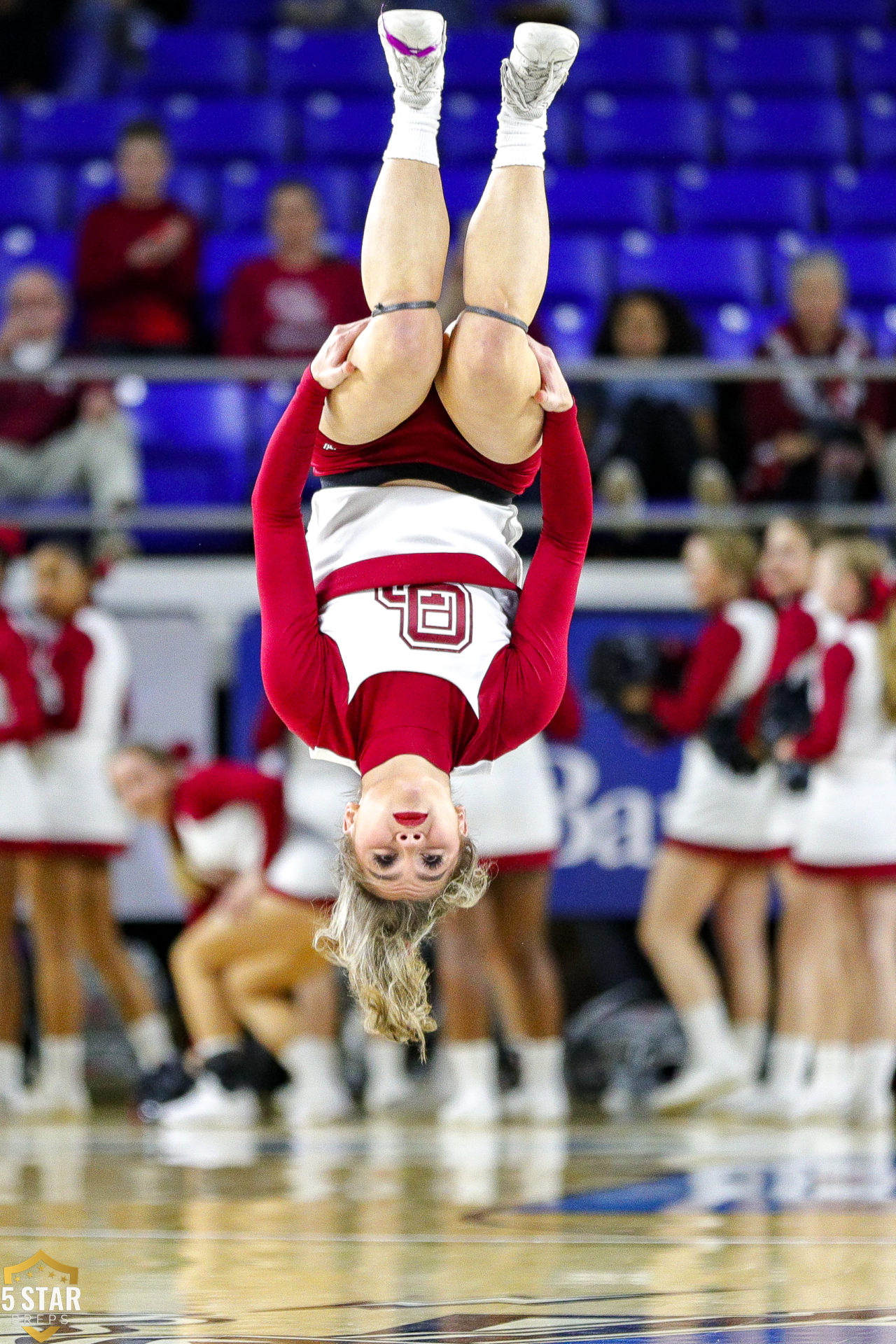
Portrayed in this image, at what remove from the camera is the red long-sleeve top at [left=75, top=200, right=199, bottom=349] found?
26.2 ft

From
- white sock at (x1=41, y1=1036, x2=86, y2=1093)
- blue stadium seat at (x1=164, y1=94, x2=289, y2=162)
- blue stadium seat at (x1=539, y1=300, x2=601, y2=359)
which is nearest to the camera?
white sock at (x1=41, y1=1036, x2=86, y2=1093)

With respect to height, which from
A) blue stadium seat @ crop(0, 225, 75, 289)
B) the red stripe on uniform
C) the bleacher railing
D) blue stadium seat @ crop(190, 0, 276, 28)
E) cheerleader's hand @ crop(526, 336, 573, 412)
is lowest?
the red stripe on uniform

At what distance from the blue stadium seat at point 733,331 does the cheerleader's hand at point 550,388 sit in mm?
4581

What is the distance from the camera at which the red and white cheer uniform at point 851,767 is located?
20.3 ft

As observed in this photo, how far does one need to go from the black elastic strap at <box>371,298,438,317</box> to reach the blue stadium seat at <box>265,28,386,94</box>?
6626mm

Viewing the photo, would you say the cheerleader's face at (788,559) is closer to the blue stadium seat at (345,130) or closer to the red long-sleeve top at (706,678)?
the red long-sleeve top at (706,678)

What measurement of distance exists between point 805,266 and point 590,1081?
11.2 feet

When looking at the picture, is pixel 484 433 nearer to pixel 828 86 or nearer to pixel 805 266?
pixel 805 266

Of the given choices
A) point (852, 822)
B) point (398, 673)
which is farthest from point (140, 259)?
point (398, 673)

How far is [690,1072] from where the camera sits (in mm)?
6668

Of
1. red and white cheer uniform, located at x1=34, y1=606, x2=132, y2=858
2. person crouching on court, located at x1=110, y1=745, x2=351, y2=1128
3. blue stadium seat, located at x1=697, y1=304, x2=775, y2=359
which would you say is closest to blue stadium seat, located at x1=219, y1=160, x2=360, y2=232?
blue stadium seat, located at x1=697, y1=304, x2=775, y2=359

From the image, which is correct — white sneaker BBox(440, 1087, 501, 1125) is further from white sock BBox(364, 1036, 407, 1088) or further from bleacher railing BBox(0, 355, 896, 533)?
bleacher railing BBox(0, 355, 896, 533)

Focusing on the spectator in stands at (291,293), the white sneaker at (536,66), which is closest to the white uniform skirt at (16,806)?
the spectator in stands at (291,293)

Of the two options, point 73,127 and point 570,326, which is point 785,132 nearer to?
point 570,326
